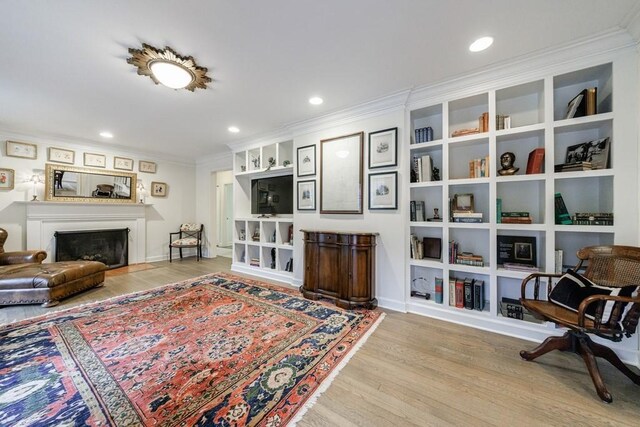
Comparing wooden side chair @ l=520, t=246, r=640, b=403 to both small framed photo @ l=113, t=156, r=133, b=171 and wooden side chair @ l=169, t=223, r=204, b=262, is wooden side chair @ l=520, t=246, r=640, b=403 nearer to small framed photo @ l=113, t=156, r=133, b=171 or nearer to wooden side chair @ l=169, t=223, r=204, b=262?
wooden side chair @ l=169, t=223, r=204, b=262

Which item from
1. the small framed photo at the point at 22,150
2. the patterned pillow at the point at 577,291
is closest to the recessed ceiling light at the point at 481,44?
the patterned pillow at the point at 577,291

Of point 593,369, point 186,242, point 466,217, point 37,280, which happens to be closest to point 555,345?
point 593,369

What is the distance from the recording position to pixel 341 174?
3133mm

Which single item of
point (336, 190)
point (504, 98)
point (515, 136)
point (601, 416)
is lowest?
point (601, 416)

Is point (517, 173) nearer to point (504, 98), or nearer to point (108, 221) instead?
point (504, 98)

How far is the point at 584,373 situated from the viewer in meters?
1.65

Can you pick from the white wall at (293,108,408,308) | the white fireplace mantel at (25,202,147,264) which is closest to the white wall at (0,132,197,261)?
the white fireplace mantel at (25,202,147,264)

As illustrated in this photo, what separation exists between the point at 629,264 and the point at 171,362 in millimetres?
3408

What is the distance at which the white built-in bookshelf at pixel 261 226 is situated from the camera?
3951mm

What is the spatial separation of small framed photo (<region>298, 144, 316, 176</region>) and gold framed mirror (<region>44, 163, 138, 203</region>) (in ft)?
13.3

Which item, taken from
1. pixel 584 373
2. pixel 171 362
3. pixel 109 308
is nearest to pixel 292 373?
pixel 171 362

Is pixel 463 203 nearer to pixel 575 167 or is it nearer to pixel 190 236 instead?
pixel 575 167

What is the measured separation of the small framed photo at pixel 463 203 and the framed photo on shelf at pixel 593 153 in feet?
2.76

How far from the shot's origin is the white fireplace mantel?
4047 mm
